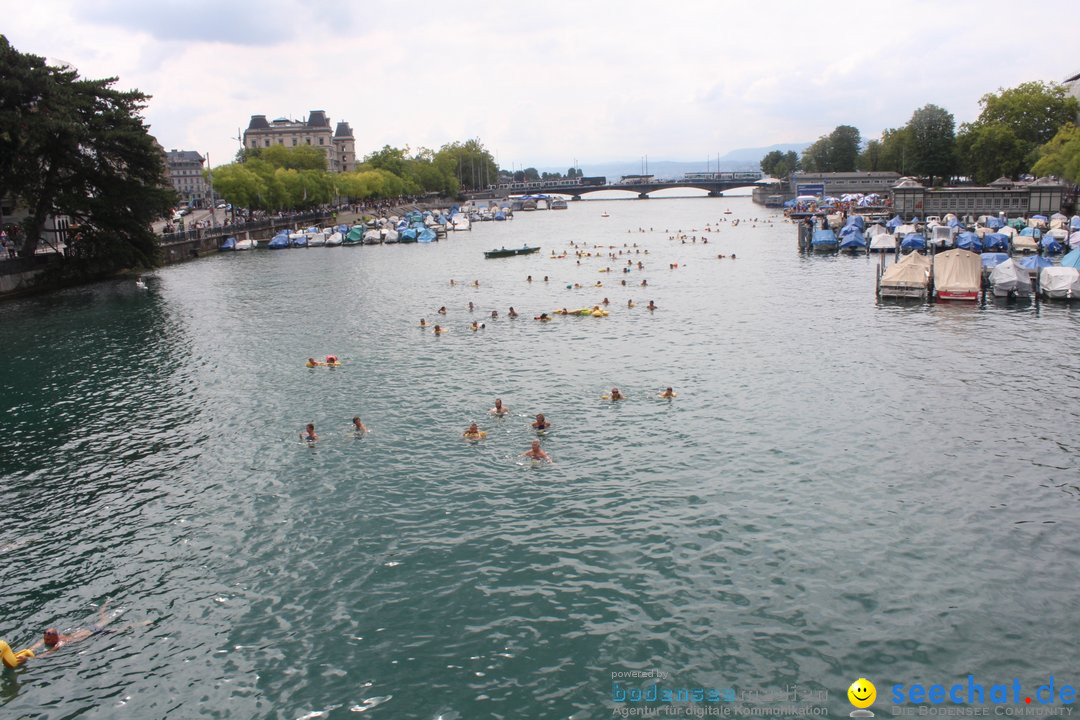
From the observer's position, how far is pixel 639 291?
63156mm

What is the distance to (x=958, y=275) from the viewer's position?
2124 inches

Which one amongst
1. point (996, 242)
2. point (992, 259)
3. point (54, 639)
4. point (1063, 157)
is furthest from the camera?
A: point (1063, 157)

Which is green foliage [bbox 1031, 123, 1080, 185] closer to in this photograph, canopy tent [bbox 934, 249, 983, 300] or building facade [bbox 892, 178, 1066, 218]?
building facade [bbox 892, 178, 1066, 218]

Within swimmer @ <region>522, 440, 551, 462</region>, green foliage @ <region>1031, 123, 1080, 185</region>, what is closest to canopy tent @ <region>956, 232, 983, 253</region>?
green foliage @ <region>1031, 123, 1080, 185</region>

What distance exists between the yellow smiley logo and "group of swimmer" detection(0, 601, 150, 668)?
1536 cm

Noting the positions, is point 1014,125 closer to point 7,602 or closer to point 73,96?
point 73,96

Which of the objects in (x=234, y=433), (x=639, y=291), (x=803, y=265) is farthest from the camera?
(x=803, y=265)

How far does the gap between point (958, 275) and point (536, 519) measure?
4396 centimetres

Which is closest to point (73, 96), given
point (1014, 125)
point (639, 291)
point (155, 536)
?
point (639, 291)

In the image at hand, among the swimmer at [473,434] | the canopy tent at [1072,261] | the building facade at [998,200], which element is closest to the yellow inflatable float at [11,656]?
the swimmer at [473,434]

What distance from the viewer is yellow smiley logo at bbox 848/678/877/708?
14.8 meters

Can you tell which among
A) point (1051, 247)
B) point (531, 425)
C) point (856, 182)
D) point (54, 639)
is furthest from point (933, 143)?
point (54, 639)

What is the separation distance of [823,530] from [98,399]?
104 feet

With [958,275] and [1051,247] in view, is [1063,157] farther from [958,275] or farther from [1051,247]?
[958,275]
